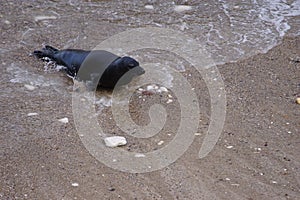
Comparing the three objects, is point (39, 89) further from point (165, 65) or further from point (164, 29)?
point (164, 29)

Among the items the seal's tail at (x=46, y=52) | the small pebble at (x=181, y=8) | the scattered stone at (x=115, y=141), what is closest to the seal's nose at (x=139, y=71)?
the seal's tail at (x=46, y=52)

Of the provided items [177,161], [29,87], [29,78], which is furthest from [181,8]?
[177,161]

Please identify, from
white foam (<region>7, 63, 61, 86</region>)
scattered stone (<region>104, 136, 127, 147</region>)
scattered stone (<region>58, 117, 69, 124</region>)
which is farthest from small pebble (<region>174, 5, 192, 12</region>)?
scattered stone (<region>104, 136, 127, 147</region>)

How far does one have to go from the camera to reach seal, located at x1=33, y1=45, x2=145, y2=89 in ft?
13.9

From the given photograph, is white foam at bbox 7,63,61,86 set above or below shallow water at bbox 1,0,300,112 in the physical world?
above

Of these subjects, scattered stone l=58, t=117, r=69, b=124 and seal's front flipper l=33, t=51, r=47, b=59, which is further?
seal's front flipper l=33, t=51, r=47, b=59

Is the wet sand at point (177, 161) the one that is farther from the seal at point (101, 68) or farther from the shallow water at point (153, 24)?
the shallow water at point (153, 24)

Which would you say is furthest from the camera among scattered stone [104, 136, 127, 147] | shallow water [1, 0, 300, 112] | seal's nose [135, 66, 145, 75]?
shallow water [1, 0, 300, 112]

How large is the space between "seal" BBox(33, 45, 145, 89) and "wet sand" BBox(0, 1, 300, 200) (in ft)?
0.43

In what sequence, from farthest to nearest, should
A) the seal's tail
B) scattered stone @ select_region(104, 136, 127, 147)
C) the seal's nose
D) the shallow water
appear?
the shallow water
the seal's tail
the seal's nose
scattered stone @ select_region(104, 136, 127, 147)

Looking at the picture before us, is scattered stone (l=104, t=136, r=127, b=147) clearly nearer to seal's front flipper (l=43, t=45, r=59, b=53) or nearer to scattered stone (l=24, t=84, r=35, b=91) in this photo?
scattered stone (l=24, t=84, r=35, b=91)

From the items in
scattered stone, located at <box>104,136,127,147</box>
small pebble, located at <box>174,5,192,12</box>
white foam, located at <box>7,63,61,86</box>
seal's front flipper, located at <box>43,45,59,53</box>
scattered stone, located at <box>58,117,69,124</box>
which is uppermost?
seal's front flipper, located at <box>43,45,59,53</box>

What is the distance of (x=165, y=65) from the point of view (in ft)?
15.5

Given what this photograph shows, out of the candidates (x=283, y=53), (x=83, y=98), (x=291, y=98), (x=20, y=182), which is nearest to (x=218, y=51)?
(x=283, y=53)
